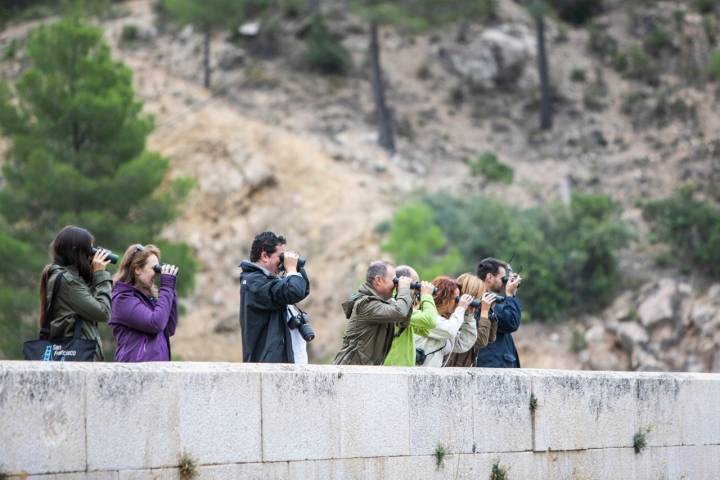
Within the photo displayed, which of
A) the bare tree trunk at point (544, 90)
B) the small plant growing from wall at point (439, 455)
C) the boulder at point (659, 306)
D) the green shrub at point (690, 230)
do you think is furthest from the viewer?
the bare tree trunk at point (544, 90)

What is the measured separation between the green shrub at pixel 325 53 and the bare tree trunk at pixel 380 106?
10.1 feet

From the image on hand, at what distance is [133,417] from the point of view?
6637 mm

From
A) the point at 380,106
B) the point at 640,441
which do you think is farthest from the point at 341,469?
the point at 380,106

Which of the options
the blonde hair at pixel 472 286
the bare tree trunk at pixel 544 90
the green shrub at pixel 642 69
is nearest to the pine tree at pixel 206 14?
the bare tree trunk at pixel 544 90

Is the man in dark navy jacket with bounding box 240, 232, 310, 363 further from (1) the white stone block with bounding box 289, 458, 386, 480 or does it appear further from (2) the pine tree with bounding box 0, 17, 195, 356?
(2) the pine tree with bounding box 0, 17, 195, 356

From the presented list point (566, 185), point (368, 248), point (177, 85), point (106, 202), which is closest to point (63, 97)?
point (106, 202)

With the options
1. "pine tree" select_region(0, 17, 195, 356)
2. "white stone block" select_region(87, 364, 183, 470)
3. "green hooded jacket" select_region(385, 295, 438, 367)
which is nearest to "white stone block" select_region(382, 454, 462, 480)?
"green hooded jacket" select_region(385, 295, 438, 367)

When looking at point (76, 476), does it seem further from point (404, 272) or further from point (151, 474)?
point (404, 272)

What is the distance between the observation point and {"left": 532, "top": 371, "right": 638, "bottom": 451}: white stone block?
9203 mm

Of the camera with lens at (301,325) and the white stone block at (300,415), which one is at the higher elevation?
the camera with lens at (301,325)

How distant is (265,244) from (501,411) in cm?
221

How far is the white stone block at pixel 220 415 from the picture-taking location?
6.91 meters

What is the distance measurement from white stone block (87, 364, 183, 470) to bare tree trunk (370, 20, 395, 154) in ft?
108

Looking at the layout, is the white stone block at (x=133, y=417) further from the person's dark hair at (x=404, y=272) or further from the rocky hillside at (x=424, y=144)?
the rocky hillside at (x=424, y=144)
